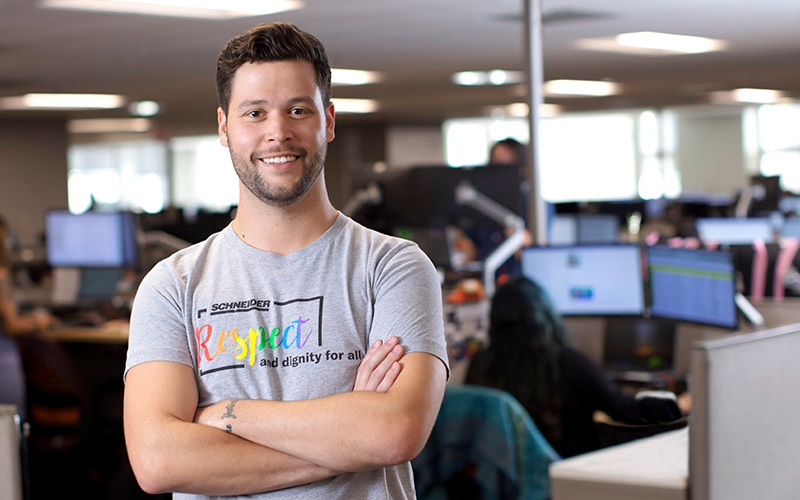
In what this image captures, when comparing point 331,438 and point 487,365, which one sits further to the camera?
point 487,365

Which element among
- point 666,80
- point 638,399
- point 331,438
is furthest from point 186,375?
point 666,80

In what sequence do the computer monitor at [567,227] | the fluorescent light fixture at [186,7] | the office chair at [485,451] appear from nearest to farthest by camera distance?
1. the office chair at [485,451]
2. the fluorescent light fixture at [186,7]
3. the computer monitor at [567,227]

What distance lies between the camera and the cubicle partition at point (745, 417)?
5.10 ft

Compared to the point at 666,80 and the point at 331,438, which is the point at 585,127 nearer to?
the point at 666,80

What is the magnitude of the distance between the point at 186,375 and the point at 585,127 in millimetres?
18132

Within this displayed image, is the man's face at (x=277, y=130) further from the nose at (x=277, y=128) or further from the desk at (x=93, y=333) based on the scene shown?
the desk at (x=93, y=333)

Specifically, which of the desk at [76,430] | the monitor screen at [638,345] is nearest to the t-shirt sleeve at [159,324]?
the monitor screen at [638,345]

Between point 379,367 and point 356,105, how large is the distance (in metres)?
12.9

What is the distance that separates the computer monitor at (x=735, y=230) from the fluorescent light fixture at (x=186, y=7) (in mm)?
2945

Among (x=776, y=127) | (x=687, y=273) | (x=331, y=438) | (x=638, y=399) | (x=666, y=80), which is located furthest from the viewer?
(x=776, y=127)

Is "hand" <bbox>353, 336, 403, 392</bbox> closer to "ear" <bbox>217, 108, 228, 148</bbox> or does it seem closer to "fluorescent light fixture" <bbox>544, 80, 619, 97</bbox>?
"ear" <bbox>217, 108, 228, 148</bbox>

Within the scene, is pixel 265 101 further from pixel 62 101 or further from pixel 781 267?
pixel 62 101

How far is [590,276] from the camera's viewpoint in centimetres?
431

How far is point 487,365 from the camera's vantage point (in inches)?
136
